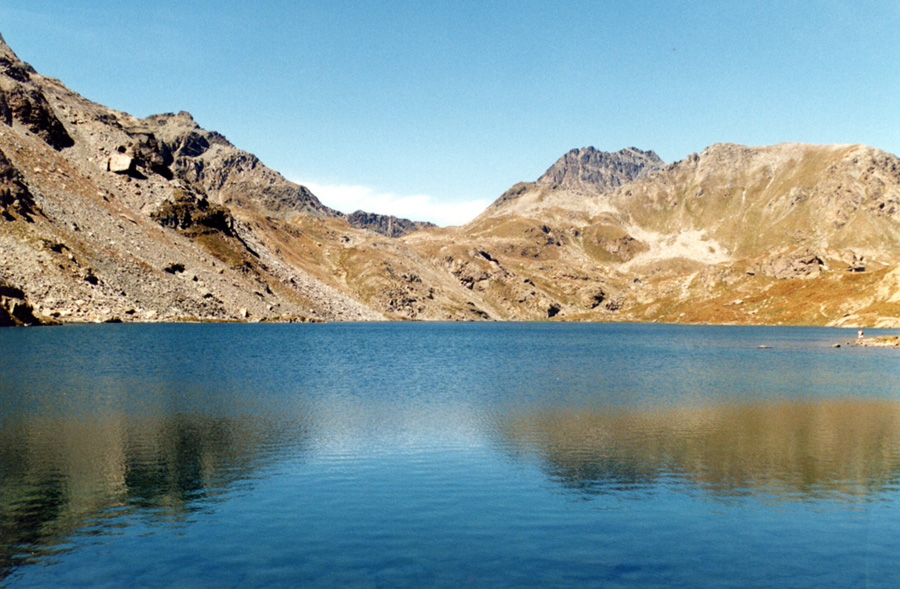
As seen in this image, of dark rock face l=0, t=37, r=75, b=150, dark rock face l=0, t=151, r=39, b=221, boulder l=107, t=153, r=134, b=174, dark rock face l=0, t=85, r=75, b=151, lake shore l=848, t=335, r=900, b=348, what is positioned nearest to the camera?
lake shore l=848, t=335, r=900, b=348

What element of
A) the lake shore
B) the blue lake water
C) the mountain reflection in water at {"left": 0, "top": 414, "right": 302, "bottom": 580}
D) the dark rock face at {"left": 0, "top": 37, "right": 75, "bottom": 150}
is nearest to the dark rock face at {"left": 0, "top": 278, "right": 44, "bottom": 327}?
the blue lake water

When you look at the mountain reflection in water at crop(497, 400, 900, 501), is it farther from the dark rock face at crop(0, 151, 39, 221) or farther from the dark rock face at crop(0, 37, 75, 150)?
the dark rock face at crop(0, 37, 75, 150)

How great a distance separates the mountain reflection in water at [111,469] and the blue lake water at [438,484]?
0.14 meters

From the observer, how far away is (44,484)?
2392 centimetres

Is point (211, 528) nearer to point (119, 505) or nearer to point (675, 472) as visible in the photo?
point (119, 505)

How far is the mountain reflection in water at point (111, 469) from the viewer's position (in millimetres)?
19984

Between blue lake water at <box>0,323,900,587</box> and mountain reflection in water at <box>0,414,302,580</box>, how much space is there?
0.14 m

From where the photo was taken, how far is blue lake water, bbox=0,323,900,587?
56.8 ft

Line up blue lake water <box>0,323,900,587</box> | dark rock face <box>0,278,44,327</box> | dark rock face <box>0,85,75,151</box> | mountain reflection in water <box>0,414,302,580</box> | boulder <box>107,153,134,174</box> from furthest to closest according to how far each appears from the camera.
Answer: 1. boulder <box>107,153,134,174</box>
2. dark rock face <box>0,85,75,151</box>
3. dark rock face <box>0,278,44,327</box>
4. mountain reflection in water <box>0,414,302,580</box>
5. blue lake water <box>0,323,900,587</box>

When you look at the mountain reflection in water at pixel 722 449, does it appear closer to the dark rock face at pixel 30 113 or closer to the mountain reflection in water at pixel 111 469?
the mountain reflection in water at pixel 111 469

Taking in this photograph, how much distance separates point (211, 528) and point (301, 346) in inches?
3232

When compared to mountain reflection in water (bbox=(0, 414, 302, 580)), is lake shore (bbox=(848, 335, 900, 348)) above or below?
below

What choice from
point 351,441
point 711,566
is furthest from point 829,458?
point 351,441

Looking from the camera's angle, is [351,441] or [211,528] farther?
[351,441]
